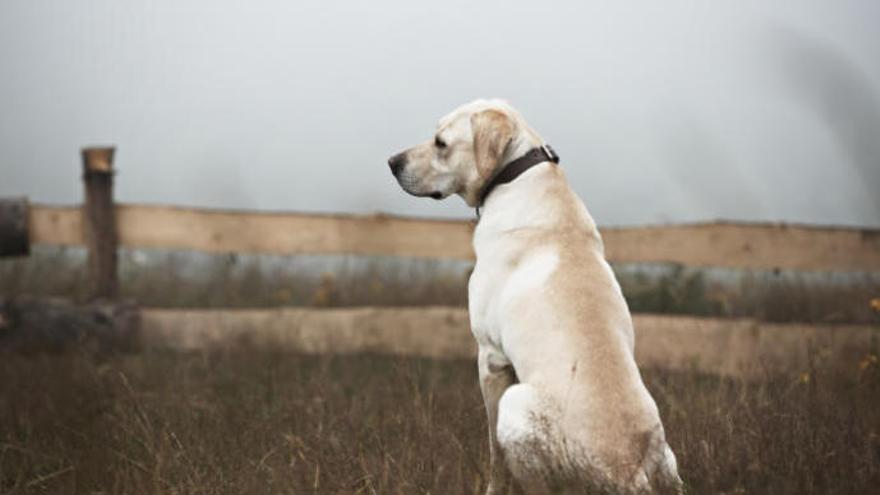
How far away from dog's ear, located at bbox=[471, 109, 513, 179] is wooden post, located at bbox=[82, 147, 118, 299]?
5141mm

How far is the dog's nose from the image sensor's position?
13.2 ft

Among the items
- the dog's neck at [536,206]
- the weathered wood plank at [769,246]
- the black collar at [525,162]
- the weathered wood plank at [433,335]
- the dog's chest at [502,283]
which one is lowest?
the weathered wood plank at [433,335]

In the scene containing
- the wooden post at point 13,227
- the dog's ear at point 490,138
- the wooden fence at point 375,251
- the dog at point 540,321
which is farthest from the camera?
the wooden post at point 13,227

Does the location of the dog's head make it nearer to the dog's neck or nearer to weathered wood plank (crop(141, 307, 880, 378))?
the dog's neck

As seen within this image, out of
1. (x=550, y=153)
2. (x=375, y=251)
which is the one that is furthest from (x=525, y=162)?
(x=375, y=251)

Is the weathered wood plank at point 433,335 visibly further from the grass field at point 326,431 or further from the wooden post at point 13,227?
the wooden post at point 13,227

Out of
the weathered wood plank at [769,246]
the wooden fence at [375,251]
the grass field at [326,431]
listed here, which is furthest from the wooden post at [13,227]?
the weathered wood plank at [769,246]

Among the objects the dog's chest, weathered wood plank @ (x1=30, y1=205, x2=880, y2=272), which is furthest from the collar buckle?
weathered wood plank @ (x1=30, y1=205, x2=880, y2=272)

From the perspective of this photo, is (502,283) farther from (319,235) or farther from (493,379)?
(319,235)

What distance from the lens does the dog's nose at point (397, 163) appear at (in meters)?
4.04

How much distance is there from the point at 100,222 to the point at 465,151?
5060 millimetres

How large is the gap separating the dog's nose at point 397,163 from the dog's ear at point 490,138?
0.36 meters

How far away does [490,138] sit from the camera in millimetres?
3783

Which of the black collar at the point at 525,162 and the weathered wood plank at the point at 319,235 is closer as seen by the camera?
the black collar at the point at 525,162
